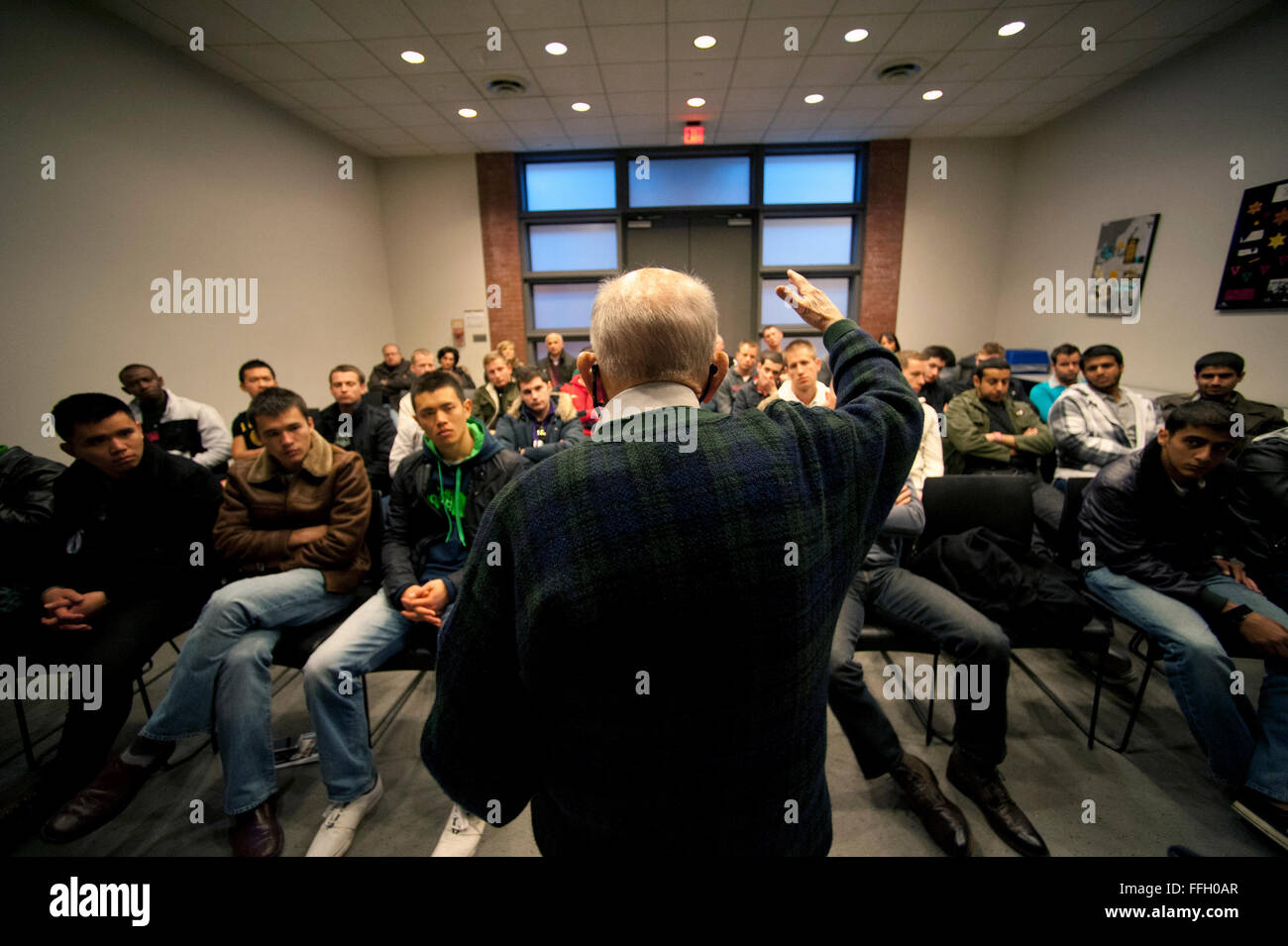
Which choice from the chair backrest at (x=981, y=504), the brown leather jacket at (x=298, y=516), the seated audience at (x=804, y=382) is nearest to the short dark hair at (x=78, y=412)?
the brown leather jacket at (x=298, y=516)

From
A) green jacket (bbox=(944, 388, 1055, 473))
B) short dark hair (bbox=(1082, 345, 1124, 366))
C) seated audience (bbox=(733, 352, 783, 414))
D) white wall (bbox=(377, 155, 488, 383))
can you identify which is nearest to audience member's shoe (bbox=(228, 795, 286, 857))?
seated audience (bbox=(733, 352, 783, 414))

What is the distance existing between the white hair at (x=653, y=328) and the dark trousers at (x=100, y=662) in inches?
93.0

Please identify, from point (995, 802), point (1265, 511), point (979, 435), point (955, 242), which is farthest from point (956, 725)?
point (955, 242)

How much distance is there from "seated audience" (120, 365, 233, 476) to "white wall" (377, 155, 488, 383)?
424 cm

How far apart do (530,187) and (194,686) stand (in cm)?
725

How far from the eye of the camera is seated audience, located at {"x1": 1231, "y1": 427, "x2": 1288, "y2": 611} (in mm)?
2062

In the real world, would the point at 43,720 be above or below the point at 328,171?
below

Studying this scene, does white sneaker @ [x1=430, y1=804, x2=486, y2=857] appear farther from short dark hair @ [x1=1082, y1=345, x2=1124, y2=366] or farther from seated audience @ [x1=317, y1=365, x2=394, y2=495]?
short dark hair @ [x1=1082, y1=345, x2=1124, y2=366]

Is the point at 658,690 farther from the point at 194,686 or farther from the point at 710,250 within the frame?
the point at 710,250

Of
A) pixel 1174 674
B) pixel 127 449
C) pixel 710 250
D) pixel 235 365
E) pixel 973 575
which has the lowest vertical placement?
pixel 1174 674

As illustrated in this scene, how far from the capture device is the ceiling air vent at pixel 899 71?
15.0ft

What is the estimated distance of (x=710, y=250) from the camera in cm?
734

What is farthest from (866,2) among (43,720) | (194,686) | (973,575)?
(43,720)
